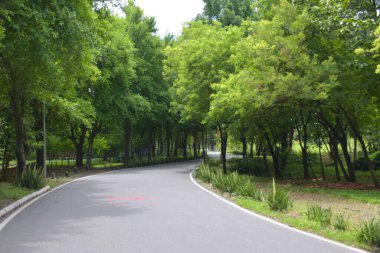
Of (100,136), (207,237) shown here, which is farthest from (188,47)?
(100,136)

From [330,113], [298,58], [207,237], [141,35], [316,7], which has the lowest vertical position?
[207,237]

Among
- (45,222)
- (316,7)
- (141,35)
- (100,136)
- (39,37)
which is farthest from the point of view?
(100,136)

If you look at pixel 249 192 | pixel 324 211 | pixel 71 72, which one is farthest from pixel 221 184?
pixel 324 211

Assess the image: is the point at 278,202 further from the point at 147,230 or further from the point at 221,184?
the point at 221,184

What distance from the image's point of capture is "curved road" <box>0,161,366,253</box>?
756cm

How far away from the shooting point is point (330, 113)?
23.9 meters

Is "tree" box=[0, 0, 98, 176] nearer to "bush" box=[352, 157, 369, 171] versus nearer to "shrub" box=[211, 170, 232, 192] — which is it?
"shrub" box=[211, 170, 232, 192]

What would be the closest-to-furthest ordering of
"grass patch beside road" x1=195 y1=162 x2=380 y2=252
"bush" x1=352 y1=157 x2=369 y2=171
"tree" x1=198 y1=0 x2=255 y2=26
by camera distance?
1. "grass patch beside road" x1=195 y1=162 x2=380 y2=252
2. "bush" x1=352 y1=157 x2=369 y2=171
3. "tree" x1=198 y1=0 x2=255 y2=26

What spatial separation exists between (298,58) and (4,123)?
65.8ft

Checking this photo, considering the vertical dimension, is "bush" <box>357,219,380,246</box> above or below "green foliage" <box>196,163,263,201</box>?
below

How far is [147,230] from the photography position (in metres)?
9.21

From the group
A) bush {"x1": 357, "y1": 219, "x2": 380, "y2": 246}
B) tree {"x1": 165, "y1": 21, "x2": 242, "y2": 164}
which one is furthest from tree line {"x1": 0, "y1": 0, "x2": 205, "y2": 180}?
bush {"x1": 357, "y1": 219, "x2": 380, "y2": 246}

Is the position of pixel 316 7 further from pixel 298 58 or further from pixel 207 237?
pixel 207 237

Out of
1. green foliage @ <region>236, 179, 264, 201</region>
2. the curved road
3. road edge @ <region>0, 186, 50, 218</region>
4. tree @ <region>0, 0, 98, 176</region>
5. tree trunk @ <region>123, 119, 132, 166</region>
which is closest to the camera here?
the curved road
